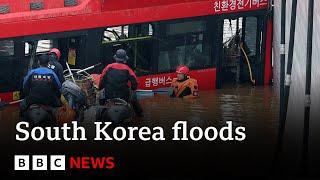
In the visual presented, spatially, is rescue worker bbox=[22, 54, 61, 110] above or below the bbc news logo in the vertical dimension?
above

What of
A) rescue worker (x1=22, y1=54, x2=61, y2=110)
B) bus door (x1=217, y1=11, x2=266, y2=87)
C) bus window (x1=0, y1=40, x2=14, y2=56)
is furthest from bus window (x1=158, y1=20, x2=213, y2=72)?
rescue worker (x1=22, y1=54, x2=61, y2=110)

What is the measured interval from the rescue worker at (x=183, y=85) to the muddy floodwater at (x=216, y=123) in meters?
0.16

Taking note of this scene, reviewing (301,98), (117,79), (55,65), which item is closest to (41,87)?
(117,79)

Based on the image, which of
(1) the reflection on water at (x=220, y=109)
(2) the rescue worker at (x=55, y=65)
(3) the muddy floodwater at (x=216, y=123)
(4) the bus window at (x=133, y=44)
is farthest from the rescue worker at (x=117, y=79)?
→ (4) the bus window at (x=133, y=44)

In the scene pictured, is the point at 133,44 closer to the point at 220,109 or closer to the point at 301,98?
the point at 220,109

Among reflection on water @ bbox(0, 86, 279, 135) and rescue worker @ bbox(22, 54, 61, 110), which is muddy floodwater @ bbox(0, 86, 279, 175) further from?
rescue worker @ bbox(22, 54, 61, 110)

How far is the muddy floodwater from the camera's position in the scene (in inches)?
412

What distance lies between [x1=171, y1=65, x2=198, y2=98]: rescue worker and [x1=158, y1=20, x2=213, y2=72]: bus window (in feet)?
1.61

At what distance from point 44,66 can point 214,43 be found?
541cm

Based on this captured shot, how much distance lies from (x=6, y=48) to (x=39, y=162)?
21.0 ft

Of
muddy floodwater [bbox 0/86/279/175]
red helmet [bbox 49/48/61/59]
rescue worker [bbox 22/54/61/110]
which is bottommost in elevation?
muddy floodwater [bbox 0/86/279/175]

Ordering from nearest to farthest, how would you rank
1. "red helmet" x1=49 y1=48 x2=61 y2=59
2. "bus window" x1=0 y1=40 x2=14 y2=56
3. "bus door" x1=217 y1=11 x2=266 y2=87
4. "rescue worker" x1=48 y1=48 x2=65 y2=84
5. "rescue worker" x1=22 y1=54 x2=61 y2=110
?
1. "rescue worker" x1=22 y1=54 x2=61 y2=110
2. "rescue worker" x1=48 y1=48 x2=65 y2=84
3. "red helmet" x1=49 y1=48 x2=61 y2=59
4. "bus window" x1=0 y1=40 x2=14 y2=56
5. "bus door" x1=217 y1=11 x2=266 y2=87

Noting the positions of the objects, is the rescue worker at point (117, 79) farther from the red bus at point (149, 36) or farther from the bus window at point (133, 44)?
the bus window at point (133, 44)

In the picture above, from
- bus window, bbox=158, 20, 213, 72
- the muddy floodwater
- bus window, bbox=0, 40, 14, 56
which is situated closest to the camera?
the muddy floodwater
